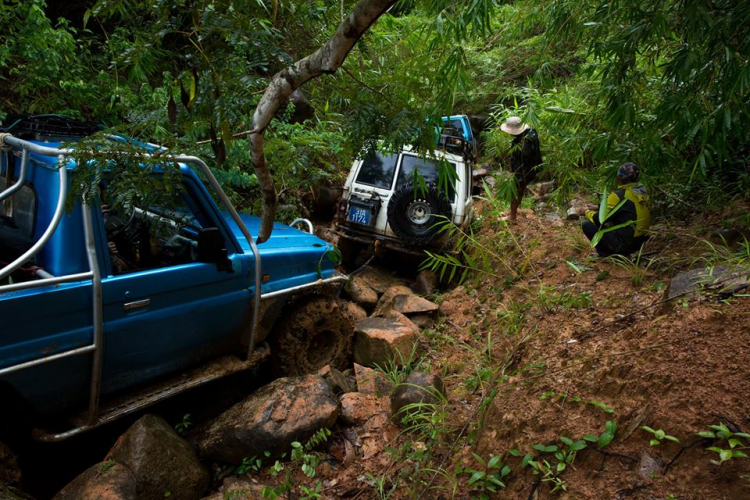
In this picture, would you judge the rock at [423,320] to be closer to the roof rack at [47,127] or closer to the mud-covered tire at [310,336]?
the mud-covered tire at [310,336]

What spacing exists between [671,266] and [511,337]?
4.92ft

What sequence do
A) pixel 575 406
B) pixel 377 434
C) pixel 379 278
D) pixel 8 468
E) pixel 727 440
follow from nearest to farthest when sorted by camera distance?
pixel 727 440, pixel 8 468, pixel 575 406, pixel 377 434, pixel 379 278

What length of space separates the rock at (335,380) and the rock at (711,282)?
235cm

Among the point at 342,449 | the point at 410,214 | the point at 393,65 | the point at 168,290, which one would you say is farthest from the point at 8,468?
the point at 410,214

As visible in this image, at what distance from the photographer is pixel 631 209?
416 cm

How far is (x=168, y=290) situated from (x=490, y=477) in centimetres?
207

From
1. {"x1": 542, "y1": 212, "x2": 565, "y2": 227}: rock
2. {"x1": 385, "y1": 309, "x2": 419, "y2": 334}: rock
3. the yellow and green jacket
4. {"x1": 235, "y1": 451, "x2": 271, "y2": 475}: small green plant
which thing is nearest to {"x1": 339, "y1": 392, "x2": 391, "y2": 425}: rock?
{"x1": 235, "y1": 451, "x2": 271, "y2": 475}: small green plant

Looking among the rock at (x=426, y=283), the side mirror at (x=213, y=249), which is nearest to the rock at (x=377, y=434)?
the side mirror at (x=213, y=249)

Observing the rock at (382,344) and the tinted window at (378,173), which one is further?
the tinted window at (378,173)

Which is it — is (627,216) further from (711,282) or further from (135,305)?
(135,305)

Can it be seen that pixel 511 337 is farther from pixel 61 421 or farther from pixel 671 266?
pixel 61 421

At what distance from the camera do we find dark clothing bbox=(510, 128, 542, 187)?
5836 mm

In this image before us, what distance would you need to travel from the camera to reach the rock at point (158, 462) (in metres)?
2.49

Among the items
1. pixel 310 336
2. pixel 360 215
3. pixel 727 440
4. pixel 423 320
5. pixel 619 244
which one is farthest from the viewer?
pixel 360 215
